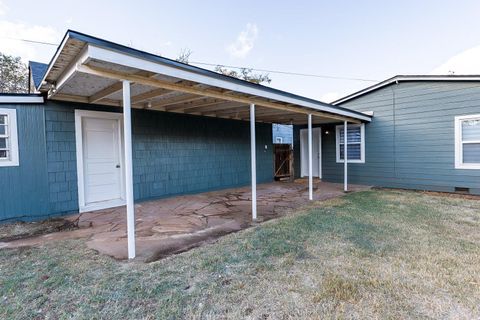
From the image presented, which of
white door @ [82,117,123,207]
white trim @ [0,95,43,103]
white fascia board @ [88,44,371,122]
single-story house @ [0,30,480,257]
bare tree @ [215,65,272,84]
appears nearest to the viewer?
white fascia board @ [88,44,371,122]

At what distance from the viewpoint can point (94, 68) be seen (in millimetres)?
2924

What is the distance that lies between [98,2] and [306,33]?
9.67 m

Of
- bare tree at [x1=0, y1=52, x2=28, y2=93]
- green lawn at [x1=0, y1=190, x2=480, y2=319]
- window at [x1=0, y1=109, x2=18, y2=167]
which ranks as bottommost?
green lawn at [x1=0, y1=190, x2=480, y2=319]

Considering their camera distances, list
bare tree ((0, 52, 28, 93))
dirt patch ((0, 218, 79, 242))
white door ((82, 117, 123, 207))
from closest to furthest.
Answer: dirt patch ((0, 218, 79, 242)), white door ((82, 117, 123, 207)), bare tree ((0, 52, 28, 93))

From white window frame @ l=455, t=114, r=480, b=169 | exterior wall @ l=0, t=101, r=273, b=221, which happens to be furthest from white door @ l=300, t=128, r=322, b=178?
white window frame @ l=455, t=114, r=480, b=169

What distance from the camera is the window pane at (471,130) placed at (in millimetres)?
6508

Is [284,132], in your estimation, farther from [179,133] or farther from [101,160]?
[101,160]

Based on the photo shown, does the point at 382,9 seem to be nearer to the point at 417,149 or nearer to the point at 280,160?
the point at 417,149

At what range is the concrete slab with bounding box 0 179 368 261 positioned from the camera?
3414 mm

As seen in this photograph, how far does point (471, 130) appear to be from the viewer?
6.61 meters

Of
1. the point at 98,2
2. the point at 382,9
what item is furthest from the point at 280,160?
the point at 98,2

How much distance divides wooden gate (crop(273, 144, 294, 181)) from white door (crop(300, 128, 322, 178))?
0.49 metres

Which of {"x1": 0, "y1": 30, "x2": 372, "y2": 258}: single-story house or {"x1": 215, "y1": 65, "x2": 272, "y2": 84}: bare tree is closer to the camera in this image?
{"x1": 0, "y1": 30, "x2": 372, "y2": 258}: single-story house

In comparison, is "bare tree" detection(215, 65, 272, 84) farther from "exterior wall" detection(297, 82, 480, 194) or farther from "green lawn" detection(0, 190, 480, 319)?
"green lawn" detection(0, 190, 480, 319)
